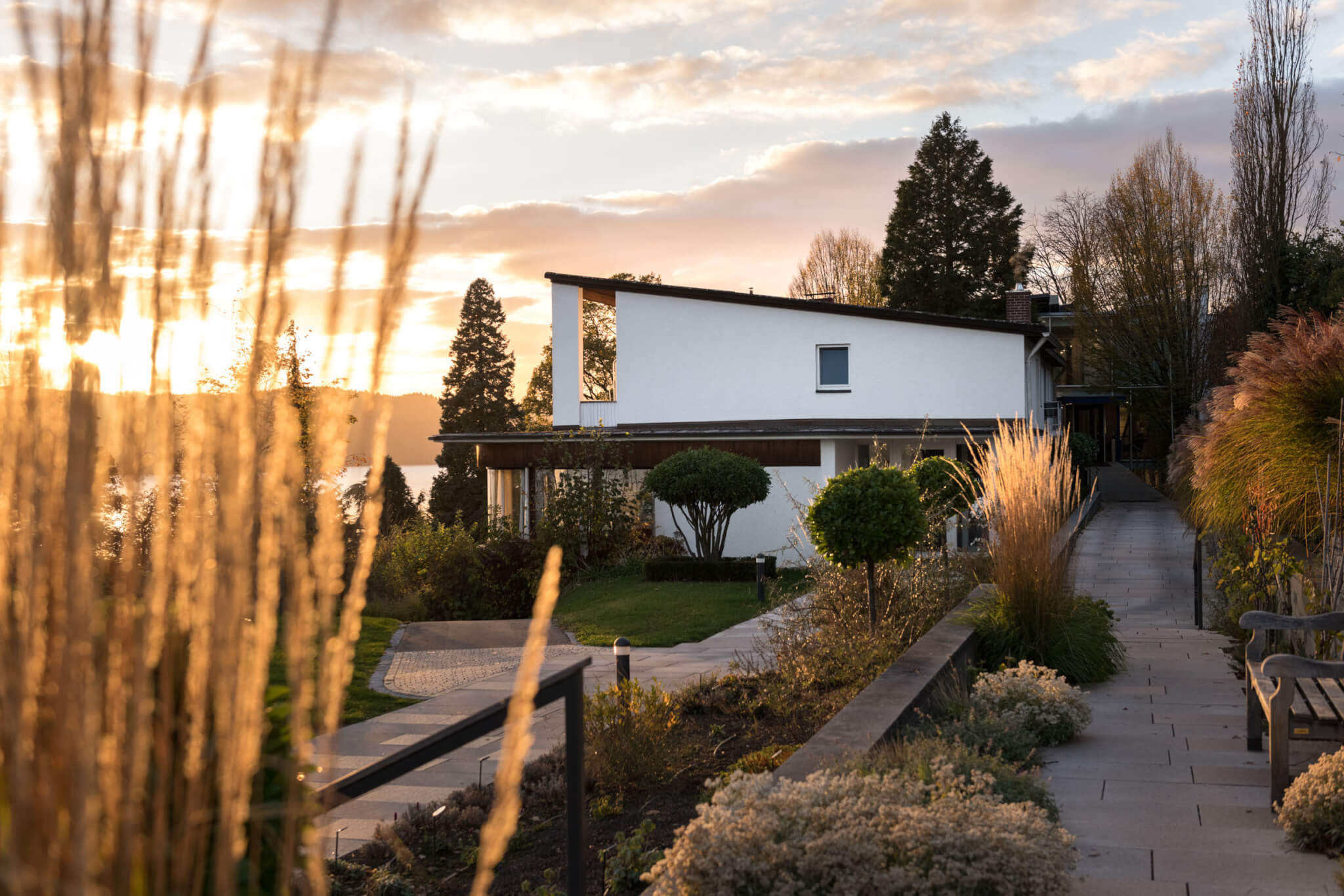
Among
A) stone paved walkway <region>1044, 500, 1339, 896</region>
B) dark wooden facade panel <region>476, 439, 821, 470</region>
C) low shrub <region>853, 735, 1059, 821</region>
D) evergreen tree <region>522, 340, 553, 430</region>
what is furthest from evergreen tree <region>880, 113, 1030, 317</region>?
low shrub <region>853, 735, 1059, 821</region>

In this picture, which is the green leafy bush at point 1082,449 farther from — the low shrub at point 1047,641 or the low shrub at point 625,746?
the low shrub at point 625,746

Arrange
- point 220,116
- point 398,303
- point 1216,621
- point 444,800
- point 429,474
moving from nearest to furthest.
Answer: point 398,303, point 220,116, point 444,800, point 1216,621, point 429,474

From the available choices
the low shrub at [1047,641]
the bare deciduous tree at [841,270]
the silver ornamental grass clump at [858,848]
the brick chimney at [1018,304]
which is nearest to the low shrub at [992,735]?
the silver ornamental grass clump at [858,848]

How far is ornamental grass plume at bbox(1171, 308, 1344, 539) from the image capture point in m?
6.80

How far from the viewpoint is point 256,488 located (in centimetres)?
128

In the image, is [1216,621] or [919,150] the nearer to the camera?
[1216,621]

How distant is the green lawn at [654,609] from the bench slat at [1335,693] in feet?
23.2

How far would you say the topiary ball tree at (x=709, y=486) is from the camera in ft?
56.3

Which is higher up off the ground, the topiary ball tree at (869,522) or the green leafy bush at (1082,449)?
the green leafy bush at (1082,449)

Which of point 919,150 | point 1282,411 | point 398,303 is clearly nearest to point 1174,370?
point 919,150

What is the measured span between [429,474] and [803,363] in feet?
89.5

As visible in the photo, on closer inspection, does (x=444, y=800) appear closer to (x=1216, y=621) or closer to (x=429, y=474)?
(x=1216, y=621)

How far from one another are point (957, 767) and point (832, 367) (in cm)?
1928

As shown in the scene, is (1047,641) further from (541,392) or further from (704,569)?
(541,392)
